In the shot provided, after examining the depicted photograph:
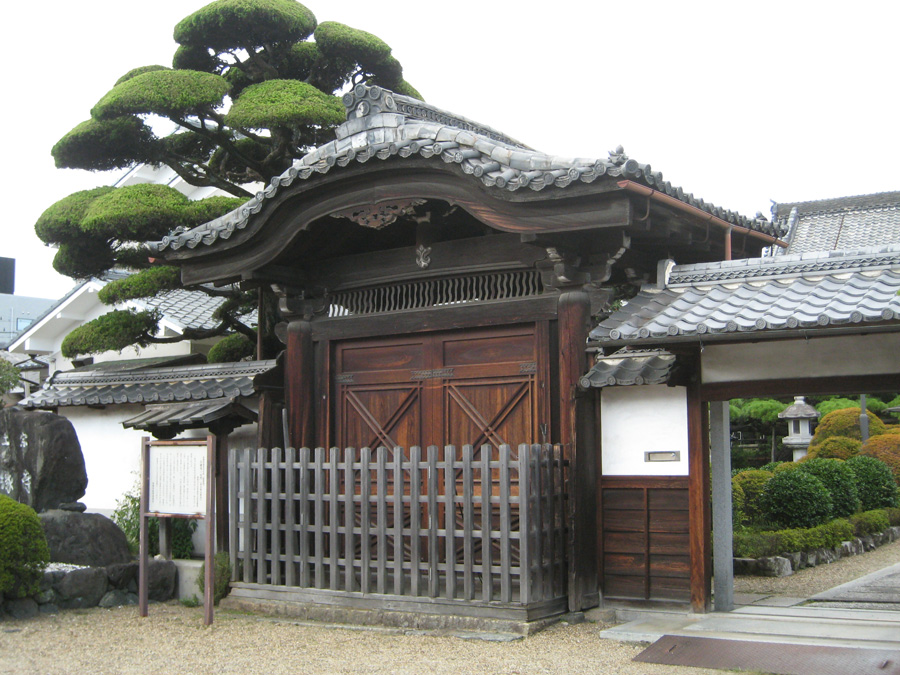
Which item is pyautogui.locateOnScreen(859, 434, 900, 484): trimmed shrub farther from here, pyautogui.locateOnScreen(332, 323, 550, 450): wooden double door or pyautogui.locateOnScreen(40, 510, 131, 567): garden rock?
pyautogui.locateOnScreen(40, 510, 131, 567): garden rock

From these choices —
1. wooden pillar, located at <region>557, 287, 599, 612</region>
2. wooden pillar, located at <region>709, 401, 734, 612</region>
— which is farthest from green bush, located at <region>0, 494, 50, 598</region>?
wooden pillar, located at <region>709, 401, 734, 612</region>

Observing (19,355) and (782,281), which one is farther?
(19,355)

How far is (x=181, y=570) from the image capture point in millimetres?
12047

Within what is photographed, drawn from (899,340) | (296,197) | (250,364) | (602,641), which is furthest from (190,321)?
(899,340)

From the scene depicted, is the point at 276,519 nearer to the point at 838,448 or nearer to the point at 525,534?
the point at 525,534

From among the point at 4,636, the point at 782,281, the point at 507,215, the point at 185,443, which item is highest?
the point at 507,215

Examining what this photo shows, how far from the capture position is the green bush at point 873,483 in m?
18.2

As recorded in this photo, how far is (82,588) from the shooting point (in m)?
10.8

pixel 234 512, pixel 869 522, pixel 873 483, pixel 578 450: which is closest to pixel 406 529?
pixel 578 450

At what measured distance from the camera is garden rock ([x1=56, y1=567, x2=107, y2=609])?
419 inches

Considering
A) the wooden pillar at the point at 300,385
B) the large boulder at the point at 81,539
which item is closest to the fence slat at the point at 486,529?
the wooden pillar at the point at 300,385

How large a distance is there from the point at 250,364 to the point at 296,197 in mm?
3547

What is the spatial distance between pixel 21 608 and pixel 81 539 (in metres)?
1.18

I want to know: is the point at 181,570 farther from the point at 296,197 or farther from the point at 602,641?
the point at 602,641
